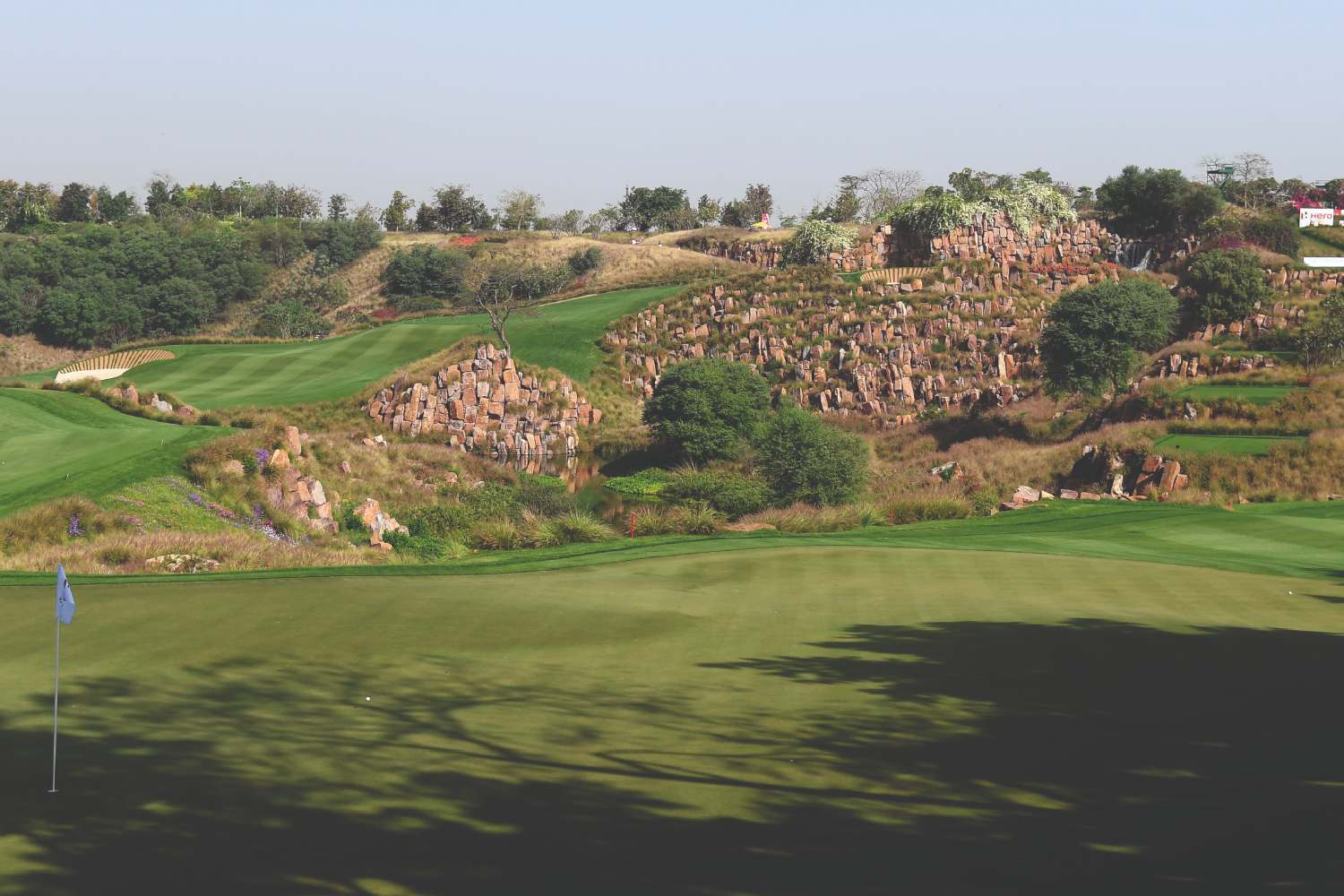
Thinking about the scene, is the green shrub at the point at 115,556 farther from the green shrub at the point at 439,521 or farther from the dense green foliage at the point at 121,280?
the dense green foliage at the point at 121,280

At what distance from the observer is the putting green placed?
285 inches

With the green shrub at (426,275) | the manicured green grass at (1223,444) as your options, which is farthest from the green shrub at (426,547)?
the green shrub at (426,275)

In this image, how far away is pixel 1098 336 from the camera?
63094mm

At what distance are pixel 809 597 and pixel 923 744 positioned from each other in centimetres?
838

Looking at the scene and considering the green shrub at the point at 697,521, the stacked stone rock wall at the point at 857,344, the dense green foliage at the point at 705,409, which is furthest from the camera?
the stacked stone rock wall at the point at 857,344

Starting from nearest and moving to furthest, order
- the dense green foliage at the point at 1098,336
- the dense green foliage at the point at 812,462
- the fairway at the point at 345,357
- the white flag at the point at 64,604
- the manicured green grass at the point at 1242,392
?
the white flag at the point at 64,604, the dense green foliage at the point at 812,462, the manicured green grass at the point at 1242,392, the dense green foliage at the point at 1098,336, the fairway at the point at 345,357

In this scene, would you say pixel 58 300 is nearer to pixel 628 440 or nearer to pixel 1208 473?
pixel 628 440

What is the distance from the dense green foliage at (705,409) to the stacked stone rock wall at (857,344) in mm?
13100

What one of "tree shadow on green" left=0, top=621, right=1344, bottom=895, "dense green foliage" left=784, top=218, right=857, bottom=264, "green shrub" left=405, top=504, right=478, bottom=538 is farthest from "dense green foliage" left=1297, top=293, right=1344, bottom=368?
"tree shadow on green" left=0, top=621, right=1344, bottom=895

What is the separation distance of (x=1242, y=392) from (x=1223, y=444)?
Answer: 10142mm

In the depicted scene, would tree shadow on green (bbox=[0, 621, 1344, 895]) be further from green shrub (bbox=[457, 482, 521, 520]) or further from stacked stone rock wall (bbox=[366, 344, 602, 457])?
stacked stone rock wall (bbox=[366, 344, 602, 457])

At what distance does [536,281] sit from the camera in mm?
117188

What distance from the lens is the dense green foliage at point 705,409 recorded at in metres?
61.1

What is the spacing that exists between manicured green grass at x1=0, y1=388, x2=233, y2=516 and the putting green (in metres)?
11.8
